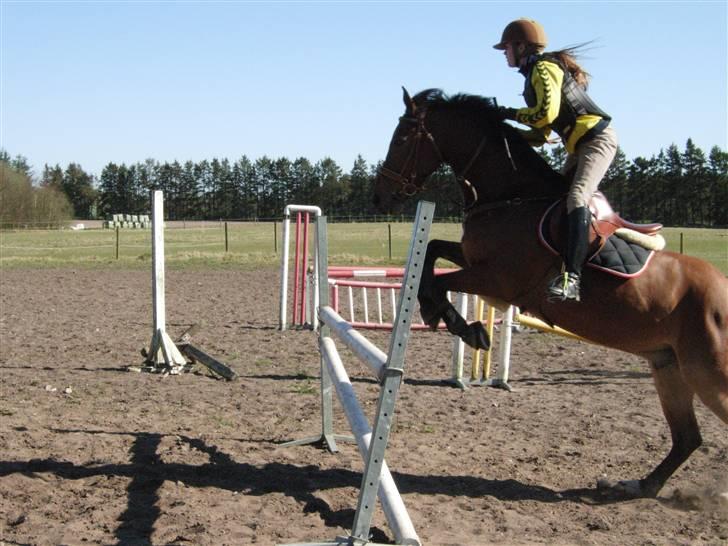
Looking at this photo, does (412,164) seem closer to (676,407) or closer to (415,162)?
(415,162)

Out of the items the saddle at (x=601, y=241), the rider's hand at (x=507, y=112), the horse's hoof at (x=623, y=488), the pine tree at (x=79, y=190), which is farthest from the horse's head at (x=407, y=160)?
the pine tree at (x=79, y=190)

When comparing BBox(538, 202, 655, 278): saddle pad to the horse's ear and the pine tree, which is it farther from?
the pine tree

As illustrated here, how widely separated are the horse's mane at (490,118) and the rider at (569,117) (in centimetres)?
18

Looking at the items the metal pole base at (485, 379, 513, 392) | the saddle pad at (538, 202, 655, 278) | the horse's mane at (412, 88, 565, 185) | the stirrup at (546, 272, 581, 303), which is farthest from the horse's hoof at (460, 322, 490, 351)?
the metal pole base at (485, 379, 513, 392)

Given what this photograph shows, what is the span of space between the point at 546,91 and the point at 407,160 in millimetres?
1012

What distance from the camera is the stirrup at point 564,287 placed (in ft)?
15.2

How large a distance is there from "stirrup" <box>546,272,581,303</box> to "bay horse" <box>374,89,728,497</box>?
17 cm

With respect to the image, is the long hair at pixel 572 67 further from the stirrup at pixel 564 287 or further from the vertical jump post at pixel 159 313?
the vertical jump post at pixel 159 313

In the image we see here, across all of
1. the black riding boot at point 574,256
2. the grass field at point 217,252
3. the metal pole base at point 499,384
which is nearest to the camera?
the black riding boot at point 574,256

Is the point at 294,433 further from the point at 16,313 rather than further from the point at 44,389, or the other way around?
the point at 16,313

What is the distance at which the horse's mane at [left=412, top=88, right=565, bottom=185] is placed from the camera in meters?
5.17

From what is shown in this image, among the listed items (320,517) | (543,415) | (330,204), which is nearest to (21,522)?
(320,517)

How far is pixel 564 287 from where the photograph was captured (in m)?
4.61

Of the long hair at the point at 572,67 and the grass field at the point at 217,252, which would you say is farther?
the grass field at the point at 217,252
